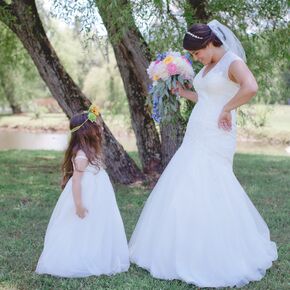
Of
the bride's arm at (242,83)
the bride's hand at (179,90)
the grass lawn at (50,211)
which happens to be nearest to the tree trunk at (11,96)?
the grass lawn at (50,211)

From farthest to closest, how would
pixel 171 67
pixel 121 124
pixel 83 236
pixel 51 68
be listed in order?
pixel 121 124 < pixel 51 68 < pixel 171 67 < pixel 83 236

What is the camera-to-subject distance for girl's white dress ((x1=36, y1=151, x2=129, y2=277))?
4234mm

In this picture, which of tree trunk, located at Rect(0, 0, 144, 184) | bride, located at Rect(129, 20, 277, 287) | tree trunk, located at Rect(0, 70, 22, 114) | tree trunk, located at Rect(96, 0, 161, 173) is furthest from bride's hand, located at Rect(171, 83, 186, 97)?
tree trunk, located at Rect(0, 70, 22, 114)

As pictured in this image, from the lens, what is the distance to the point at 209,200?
4188 millimetres

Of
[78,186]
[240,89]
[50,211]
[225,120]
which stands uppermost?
[240,89]

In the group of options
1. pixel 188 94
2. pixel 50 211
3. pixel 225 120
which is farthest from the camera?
pixel 50 211

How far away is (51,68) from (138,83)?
1421 mm

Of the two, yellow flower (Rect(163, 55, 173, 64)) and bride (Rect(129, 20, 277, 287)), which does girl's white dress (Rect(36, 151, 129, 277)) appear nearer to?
bride (Rect(129, 20, 277, 287))

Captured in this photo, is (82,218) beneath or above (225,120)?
beneath

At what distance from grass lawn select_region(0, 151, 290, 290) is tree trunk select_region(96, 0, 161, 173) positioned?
2.76 ft

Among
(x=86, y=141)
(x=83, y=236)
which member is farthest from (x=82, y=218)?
(x=86, y=141)

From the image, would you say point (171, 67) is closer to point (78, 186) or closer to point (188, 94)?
point (188, 94)

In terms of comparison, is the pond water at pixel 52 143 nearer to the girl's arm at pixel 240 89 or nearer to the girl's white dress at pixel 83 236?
the girl's white dress at pixel 83 236

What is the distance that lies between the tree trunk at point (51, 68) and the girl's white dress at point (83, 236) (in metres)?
4.21
